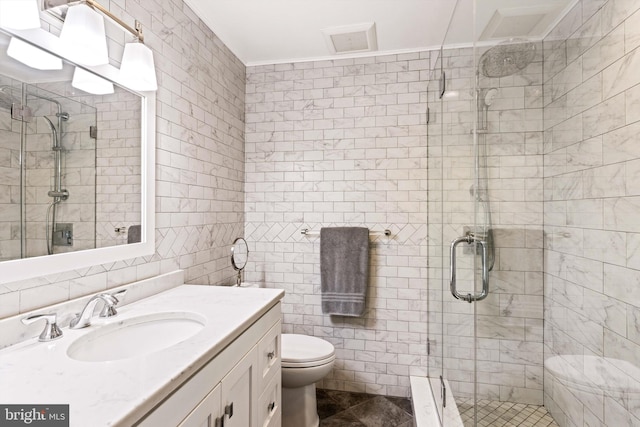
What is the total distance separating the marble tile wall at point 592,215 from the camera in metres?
0.98

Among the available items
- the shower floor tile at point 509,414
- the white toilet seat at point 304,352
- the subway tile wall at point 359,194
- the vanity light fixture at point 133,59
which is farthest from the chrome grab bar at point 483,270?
the vanity light fixture at point 133,59

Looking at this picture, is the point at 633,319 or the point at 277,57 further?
the point at 277,57

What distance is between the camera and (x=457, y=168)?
1.64 metres

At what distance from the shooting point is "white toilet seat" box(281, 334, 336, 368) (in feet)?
5.98

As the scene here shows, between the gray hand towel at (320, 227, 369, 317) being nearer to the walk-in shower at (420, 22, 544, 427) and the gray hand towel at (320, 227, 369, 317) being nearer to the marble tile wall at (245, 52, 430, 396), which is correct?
the marble tile wall at (245, 52, 430, 396)

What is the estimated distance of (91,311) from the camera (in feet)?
3.55

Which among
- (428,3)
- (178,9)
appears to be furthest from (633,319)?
(178,9)

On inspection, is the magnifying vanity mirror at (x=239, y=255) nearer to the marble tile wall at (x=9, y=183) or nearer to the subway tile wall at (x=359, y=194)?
the subway tile wall at (x=359, y=194)

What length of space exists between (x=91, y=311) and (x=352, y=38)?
7.01 feet

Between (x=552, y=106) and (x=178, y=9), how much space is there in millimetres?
1858

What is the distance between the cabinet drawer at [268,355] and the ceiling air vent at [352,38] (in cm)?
184

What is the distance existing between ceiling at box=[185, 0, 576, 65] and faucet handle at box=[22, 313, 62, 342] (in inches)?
67.9

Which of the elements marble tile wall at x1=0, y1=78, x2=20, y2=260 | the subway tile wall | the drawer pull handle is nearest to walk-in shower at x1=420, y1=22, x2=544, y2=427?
the subway tile wall

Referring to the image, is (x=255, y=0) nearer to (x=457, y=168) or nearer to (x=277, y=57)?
(x=277, y=57)
